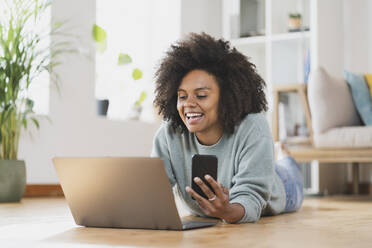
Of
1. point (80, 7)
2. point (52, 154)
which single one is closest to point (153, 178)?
point (52, 154)

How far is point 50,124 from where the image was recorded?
344 centimetres

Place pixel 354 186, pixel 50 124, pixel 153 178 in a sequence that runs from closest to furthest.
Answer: pixel 153 178 → pixel 50 124 → pixel 354 186

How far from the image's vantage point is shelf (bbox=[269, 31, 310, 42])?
4.27 m

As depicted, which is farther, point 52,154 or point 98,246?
point 52,154

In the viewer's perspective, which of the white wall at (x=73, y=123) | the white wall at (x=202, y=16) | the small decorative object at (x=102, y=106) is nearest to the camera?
the white wall at (x=73, y=123)

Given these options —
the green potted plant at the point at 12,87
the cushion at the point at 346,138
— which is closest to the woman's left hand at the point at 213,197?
the green potted plant at the point at 12,87

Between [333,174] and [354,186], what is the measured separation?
260 millimetres

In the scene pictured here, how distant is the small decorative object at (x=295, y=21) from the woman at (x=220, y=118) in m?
2.70

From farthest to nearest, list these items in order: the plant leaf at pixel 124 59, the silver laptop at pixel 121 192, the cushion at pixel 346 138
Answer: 1. the plant leaf at pixel 124 59
2. the cushion at pixel 346 138
3. the silver laptop at pixel 121 192

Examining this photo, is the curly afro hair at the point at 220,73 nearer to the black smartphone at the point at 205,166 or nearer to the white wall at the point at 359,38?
the black smartphone at the point at 205,166

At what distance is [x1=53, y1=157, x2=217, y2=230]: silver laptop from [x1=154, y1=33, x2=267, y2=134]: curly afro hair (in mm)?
384

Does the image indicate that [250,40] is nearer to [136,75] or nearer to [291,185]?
[136,75]

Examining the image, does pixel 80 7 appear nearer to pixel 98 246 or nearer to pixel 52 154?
pixel 52 154

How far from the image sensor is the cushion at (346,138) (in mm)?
3139
